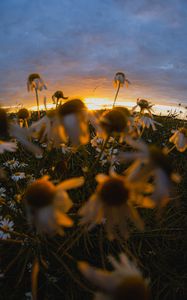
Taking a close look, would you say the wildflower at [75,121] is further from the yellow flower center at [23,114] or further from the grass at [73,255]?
the yellow flower center at [23,114]

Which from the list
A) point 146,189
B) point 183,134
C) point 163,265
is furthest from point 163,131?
point 146,189

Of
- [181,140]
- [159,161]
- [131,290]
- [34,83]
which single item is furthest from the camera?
[34,83]

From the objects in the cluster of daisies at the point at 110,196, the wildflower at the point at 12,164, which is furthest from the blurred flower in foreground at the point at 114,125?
the wildflower at the point at 12,164

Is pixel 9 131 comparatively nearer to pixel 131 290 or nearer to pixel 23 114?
pixel 23 114

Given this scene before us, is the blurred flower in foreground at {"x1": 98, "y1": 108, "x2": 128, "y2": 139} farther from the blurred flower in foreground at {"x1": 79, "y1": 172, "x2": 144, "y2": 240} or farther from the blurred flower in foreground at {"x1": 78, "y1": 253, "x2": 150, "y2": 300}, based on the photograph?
the blurred flower in foreground at {"x1": 78, "y1": 253, "x2": 150, "y2": 300}

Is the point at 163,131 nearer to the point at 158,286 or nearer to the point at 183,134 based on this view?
the point at 183,134

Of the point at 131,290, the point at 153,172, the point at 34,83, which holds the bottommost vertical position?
the point at 131,290

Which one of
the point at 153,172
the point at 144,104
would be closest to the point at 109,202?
the point at 153,172
